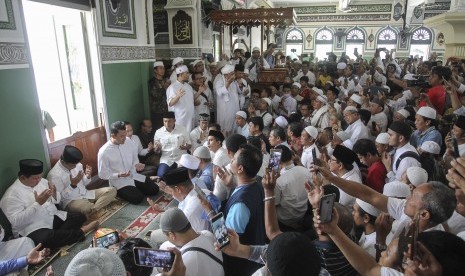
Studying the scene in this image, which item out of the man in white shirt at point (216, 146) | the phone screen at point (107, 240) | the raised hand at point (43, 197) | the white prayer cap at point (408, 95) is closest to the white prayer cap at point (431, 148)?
the man in white shirt at point (216, 146)

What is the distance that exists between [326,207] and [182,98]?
397 cm

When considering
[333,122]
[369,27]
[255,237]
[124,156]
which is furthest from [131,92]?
[369,27]

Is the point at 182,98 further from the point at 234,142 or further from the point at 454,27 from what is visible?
the point at 454,27

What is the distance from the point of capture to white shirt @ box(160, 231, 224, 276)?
1601 mm

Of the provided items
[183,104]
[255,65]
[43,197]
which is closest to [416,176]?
[43,197]

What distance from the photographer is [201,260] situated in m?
1.63

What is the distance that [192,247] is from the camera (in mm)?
1655

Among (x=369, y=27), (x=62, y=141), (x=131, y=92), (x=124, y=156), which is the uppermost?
(x=369, y=27)

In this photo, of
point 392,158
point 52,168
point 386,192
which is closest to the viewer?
point 386,192

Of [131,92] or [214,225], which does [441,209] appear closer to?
[214,225]

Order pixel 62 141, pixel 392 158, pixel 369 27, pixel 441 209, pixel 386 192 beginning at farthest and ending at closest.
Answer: pixel 369 27 → pixel 62 141 → pixel 392 158 → pixel 386 192 → pixel 441 209

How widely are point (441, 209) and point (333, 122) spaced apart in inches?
112

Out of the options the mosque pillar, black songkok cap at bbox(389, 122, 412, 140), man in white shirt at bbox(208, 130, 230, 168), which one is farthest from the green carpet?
the mosque pillar

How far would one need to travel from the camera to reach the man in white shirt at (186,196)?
→ 7.44ft
